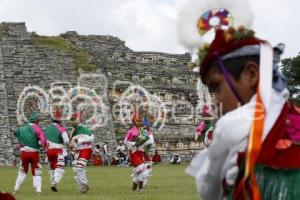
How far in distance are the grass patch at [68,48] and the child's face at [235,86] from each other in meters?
37.3

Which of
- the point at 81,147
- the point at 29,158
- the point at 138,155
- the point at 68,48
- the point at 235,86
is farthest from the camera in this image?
the point at 68,48

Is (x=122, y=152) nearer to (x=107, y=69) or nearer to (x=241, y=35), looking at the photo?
(x=107, y=69)

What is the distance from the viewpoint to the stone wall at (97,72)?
36250mm

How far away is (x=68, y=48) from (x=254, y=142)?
4118cm

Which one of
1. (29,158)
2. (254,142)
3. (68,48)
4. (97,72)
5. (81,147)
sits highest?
(68,48)

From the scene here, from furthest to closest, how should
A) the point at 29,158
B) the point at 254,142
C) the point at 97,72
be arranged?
the point at 97,72 < the point at 29,158 < the point at 254,142

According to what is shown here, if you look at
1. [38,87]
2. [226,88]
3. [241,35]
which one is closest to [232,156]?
[226,88]

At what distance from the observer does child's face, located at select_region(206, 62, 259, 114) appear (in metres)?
3.03

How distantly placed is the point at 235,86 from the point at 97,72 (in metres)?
37.0

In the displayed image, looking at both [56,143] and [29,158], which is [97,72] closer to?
[56,143]

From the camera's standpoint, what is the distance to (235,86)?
304 centimetres

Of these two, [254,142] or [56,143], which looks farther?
[56,143]

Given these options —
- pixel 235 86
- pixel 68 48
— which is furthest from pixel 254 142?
pixel 68 48

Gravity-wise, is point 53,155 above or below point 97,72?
below
